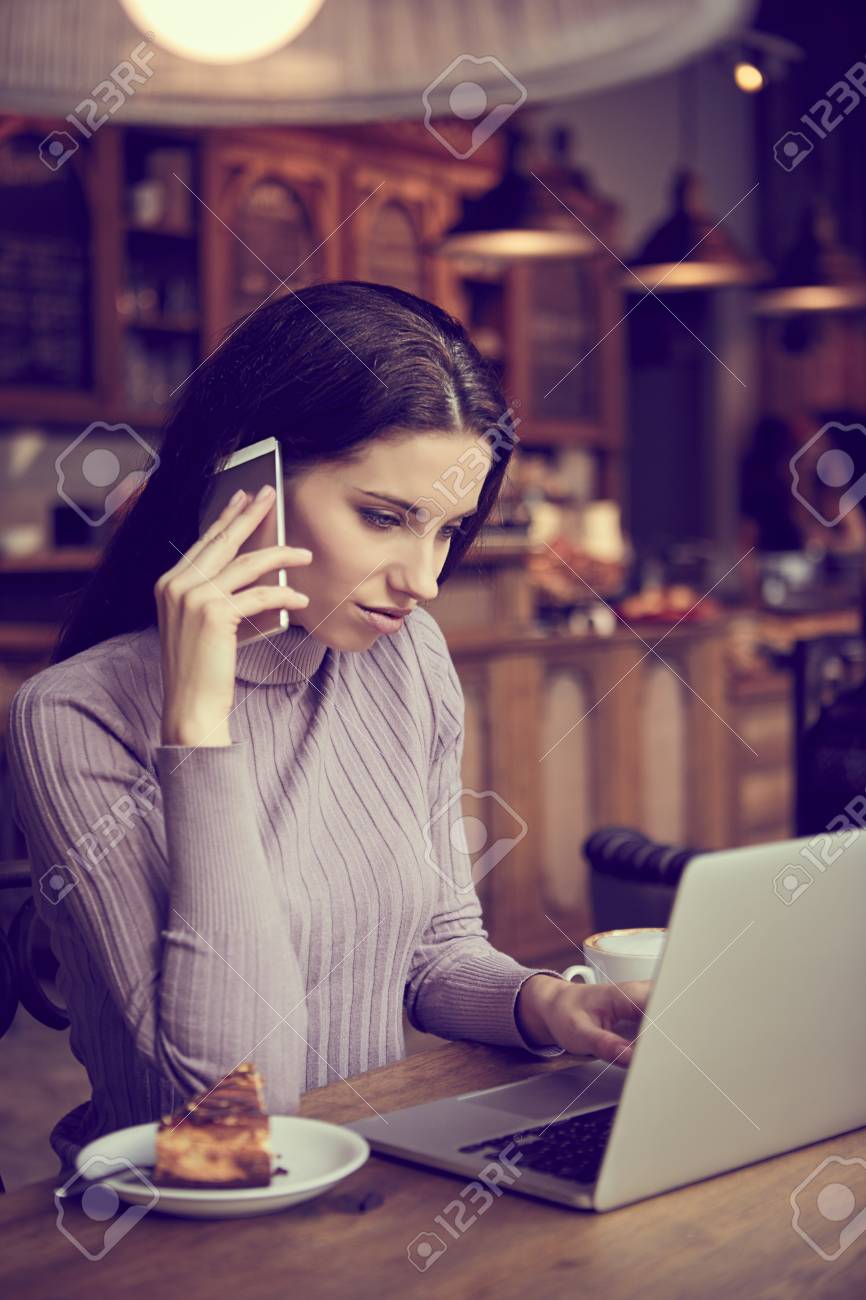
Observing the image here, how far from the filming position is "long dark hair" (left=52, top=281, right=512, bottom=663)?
55.4 inches

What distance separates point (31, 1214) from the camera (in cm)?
98

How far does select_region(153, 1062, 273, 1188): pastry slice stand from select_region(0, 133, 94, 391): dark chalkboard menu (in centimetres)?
446

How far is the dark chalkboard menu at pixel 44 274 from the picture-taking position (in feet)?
16.7

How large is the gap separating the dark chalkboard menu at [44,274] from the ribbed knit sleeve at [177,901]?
4.11 meters

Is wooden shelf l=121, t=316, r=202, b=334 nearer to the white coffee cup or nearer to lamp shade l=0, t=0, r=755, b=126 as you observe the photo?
lamp shade l=0, t=0, r=755, b=126

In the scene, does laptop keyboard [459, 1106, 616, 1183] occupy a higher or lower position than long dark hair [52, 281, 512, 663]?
lower

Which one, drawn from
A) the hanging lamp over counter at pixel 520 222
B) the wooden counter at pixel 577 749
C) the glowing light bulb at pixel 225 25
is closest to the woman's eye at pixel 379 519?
the glowing light bulb at pixel 225 25

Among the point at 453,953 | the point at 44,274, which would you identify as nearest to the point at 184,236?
the point at 44,274

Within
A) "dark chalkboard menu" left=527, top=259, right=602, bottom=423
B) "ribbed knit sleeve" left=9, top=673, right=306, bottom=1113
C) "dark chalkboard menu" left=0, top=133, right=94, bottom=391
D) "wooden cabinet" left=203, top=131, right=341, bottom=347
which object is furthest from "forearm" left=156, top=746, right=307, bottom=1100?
"dark chalkboard menu" left=527, top=259, right=602, bottom=423

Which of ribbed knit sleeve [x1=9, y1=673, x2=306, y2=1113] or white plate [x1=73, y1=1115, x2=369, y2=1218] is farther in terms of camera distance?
ribbed knit sleeve [x1=9, y1=673, x2=306, y2=1113]

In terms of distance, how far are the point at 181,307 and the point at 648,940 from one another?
4.52 metres

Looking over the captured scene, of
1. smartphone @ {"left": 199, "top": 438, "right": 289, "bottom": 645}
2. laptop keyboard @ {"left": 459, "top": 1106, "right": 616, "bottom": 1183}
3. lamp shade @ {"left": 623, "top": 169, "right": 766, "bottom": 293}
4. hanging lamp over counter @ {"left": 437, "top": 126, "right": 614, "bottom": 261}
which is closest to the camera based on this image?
laptop keyboard @ {"left": 459, "top": 1106, "right": 616, "bottom": 1183}

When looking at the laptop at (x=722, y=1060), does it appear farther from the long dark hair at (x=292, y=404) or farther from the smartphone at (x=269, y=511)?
the long dark hair at (x=292, y=404)

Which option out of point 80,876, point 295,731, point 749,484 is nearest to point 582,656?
point 295,731
